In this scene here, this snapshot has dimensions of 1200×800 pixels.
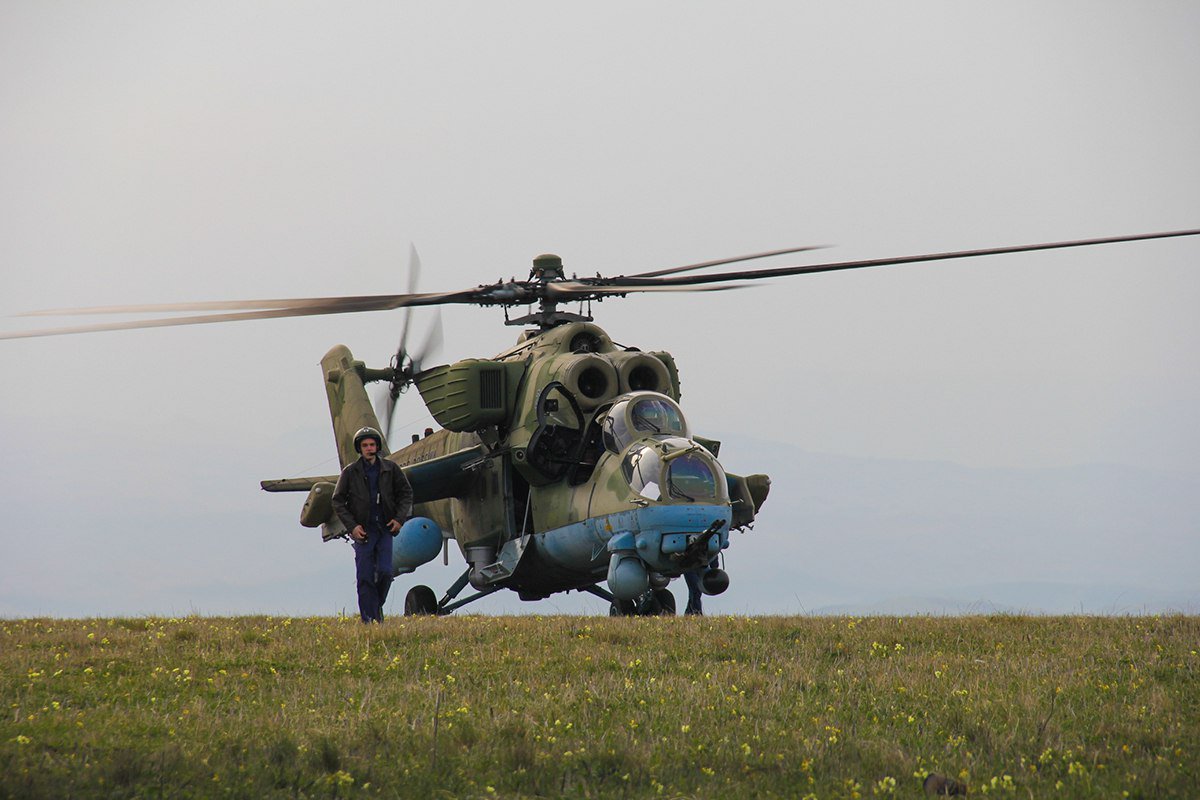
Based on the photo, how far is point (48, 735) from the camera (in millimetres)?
9727

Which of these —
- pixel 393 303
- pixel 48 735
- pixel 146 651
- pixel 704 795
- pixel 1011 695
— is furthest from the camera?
pixel 393 303

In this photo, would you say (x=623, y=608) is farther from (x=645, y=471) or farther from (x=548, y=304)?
(x=548, y=304)

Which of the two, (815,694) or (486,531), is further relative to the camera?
(486,531)

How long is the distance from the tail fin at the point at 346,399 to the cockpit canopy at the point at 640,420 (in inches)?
251

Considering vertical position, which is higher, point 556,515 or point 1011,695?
point 556,515

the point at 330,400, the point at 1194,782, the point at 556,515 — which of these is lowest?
the point at 1194,782

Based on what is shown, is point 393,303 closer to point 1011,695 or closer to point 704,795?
point 1011,695

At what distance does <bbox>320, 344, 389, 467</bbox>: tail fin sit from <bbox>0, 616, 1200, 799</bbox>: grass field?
10320 mm

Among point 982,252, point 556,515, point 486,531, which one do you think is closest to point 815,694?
point 982,252

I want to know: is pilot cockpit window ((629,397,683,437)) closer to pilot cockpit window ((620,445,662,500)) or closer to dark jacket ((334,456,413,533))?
pilot cockpit window ((620,445,662,500))

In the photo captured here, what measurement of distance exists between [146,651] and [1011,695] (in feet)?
28.8

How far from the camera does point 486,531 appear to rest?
24.0 metres

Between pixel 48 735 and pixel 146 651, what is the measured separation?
159 inches

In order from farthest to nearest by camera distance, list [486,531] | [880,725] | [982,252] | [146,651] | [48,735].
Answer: [486,531] → [982,252] → [146,651] → [880,725] → [48,735]
